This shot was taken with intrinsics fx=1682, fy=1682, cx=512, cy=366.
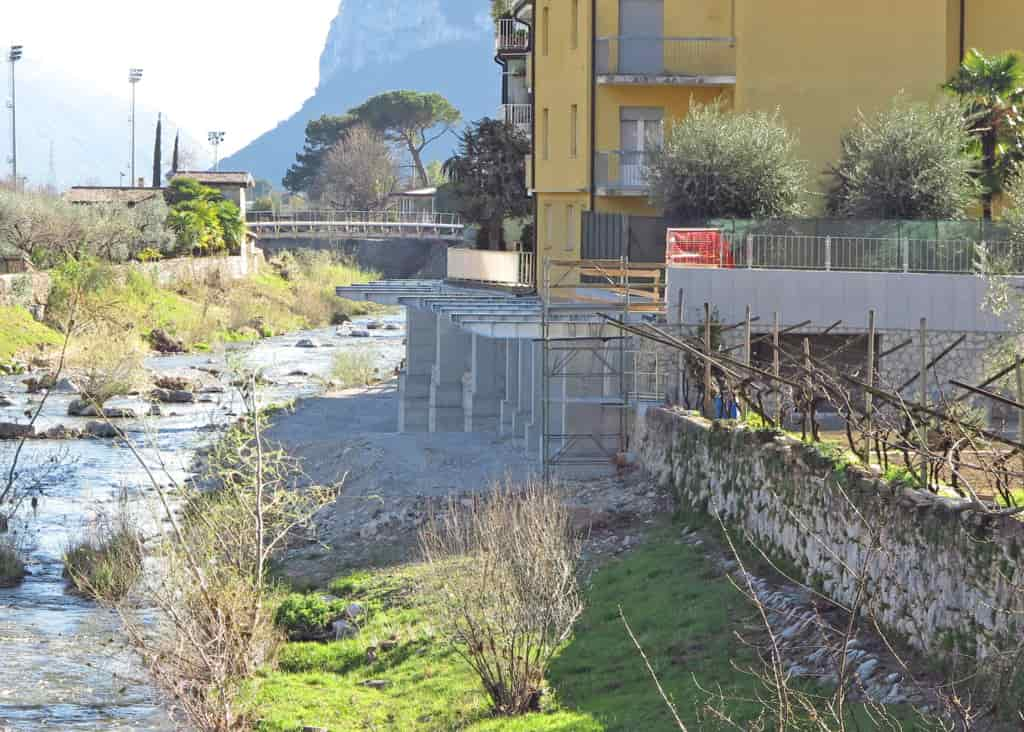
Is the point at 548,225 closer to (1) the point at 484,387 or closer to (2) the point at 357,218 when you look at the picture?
(1) the point at 484,387

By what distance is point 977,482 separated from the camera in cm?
1941

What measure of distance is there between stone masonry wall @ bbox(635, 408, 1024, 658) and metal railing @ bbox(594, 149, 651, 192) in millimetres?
17297

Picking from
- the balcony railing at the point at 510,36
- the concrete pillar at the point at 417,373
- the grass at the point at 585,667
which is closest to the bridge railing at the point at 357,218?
the balcony railing at the point at 510,36

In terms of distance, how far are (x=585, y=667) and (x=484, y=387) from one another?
2428 cm

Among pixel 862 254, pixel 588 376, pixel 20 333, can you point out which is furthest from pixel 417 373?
pixel 20 333

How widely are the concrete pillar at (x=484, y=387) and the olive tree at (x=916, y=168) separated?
34.3 ft

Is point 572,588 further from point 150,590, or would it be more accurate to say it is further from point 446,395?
point 446,395

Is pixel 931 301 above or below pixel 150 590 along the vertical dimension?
above

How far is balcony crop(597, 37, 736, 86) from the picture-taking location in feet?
135

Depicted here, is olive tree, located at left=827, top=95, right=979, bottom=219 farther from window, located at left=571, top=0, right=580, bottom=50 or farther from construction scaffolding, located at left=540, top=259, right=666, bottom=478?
window, located at left=571, top=0, right=580, bottom=50

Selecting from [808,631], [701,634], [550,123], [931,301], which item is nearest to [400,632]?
[701,634]

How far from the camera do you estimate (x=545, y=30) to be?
1858 inches

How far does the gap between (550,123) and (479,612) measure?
95.9ft

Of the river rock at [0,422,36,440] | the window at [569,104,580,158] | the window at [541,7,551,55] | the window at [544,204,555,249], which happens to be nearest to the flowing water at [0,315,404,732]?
the river rock at [0,422,36,440]
